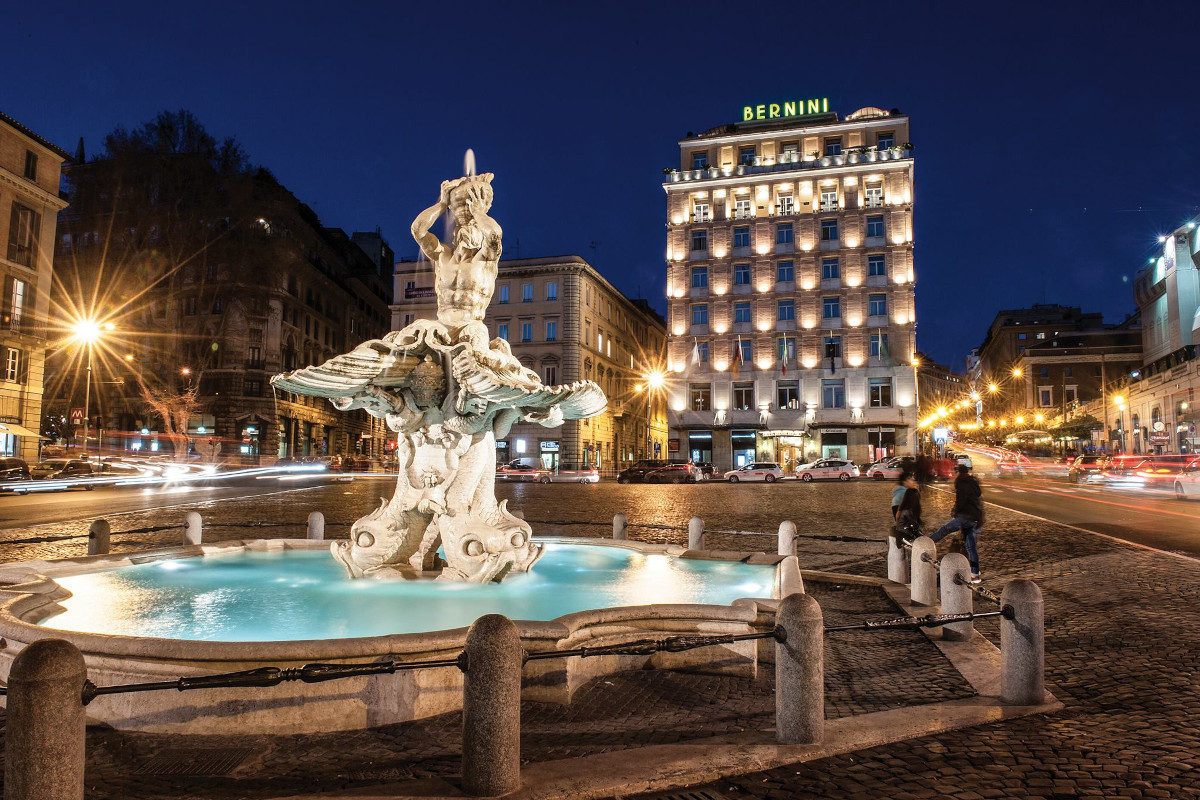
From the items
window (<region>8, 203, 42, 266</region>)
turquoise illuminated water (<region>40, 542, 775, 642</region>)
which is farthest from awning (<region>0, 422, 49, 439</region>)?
turquoise illuminated water (<region>40, 542, 775, 642</region>)

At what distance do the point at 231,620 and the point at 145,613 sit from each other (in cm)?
84

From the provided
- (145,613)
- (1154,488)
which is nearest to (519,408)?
(145,613)

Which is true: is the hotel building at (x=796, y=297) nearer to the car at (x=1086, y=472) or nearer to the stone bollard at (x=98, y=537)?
the car at (x=1086, y=472)

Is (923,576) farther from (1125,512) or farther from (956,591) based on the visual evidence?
(1125,512)

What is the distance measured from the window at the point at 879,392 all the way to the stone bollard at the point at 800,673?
48.2 meters

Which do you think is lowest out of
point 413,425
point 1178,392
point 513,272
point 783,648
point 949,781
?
point 949,781

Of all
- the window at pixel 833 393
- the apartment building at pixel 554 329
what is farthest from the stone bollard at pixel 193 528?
Result: the window at pixel 833 393

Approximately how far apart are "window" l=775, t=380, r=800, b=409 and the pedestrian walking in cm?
4137

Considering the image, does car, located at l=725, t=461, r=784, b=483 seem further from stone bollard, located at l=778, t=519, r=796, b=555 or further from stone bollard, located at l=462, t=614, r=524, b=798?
stone bollard, located at l=462, t=614, r=524, b=798

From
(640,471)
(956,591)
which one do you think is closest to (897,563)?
(956,591)

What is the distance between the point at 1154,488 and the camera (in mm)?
27141

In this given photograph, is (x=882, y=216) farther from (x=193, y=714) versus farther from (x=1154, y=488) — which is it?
(x=193, y=714)

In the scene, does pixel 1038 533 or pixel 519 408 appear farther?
pixel 1038 533

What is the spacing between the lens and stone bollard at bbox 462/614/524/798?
334cm
